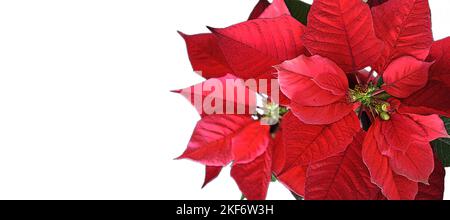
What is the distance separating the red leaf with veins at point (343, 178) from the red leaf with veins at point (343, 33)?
0.07 metres

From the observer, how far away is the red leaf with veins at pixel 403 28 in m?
0.38

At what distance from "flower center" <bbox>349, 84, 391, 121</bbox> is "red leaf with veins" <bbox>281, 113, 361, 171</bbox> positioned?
0.10 feet

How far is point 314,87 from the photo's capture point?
386 mm

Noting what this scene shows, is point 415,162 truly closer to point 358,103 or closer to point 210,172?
point 358,103

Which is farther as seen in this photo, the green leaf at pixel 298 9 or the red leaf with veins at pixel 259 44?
the green leaf at pixel 298 9

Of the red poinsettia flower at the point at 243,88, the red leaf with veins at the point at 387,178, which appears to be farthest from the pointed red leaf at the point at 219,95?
the red leaf with veins at the point at 387,178

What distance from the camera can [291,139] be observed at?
1.27 ft

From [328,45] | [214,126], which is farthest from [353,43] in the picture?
[214,126]

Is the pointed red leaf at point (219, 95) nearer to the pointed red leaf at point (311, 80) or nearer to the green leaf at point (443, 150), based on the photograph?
the pointed red leaf at point (311, 80)

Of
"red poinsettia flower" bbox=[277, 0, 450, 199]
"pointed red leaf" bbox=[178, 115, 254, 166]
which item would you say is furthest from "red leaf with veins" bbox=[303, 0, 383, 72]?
"pointed red leaf" bbox=[178, 115, 254, 166]

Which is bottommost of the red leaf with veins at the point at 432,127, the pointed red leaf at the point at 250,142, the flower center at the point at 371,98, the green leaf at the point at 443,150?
the green leaf at the point at 443,150

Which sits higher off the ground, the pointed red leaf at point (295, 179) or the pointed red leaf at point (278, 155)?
the pointed red leaf at point (278, 155)
